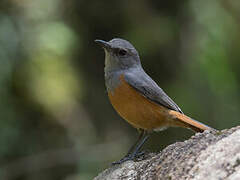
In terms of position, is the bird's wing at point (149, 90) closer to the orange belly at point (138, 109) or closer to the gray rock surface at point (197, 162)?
the orange belly at point (138, 109)

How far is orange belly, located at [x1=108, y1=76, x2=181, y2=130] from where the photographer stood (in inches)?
209

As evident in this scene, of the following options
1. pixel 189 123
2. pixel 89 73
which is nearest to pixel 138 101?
pixel 189 123

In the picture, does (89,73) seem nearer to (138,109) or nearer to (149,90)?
(149,90)

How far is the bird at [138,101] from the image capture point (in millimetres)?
5336

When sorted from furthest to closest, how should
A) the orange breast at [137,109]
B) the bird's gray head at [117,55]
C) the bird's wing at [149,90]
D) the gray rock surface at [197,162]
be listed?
the bird's gray head at [117,55] < the bird's wing at [149,90] < the orange breast at [137,109] < the gray rock surface at [197,162]

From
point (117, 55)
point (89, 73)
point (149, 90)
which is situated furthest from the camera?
point (89, 73)

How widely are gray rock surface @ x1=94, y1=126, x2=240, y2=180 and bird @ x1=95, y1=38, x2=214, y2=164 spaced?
99 cm

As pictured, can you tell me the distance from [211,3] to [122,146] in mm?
3060

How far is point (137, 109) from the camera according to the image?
17.5ft

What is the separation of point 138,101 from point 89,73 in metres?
3.72

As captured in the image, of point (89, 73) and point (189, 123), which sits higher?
point (89, 73)

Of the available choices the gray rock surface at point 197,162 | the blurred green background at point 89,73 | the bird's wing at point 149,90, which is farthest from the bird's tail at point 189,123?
the blurred green background at point 89,73

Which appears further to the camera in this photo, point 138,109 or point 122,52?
point 122,52

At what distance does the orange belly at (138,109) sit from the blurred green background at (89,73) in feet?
8.42
